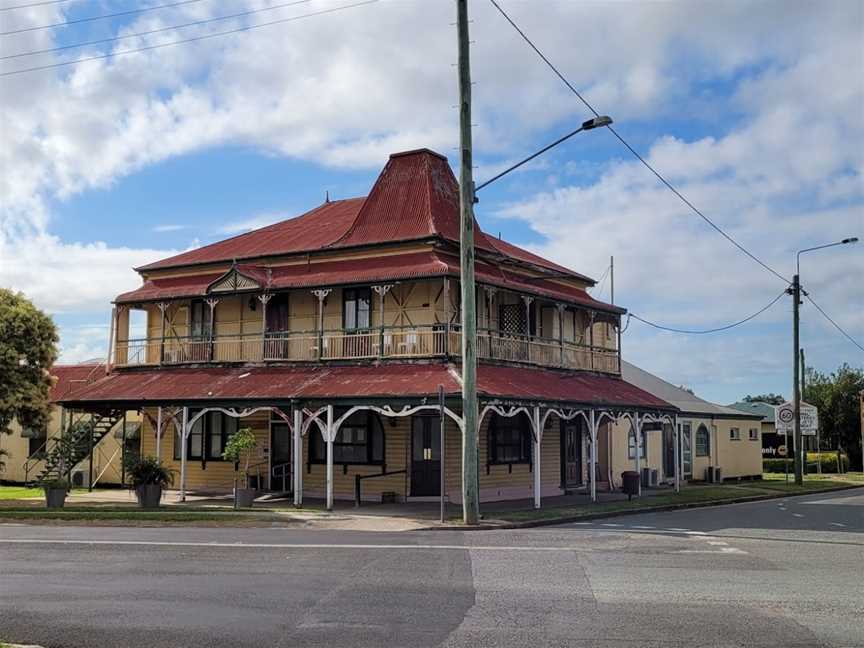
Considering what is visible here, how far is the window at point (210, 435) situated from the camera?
1192 inches

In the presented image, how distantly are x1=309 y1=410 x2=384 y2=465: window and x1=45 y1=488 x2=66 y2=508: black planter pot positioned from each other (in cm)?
705

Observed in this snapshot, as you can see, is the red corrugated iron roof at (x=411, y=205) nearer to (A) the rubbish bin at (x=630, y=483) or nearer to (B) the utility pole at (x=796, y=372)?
(A) the rubbish bin at (x=630, y=483)

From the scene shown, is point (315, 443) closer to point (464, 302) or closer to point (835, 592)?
point (464, 302)

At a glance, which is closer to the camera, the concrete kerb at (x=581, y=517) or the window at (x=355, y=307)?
the concrete kerb at (x=581, y=517)

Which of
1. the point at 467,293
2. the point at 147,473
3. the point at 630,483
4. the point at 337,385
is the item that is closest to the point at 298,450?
the point at 337,385

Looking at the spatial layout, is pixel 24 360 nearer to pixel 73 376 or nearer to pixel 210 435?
pixel 210 435

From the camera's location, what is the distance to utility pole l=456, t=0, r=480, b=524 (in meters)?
20.3

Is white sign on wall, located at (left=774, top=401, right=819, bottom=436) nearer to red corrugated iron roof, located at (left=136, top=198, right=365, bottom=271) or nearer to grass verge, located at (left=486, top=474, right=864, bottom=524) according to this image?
grass verge, located at (left=486, top=474, right=864, bottom=524)

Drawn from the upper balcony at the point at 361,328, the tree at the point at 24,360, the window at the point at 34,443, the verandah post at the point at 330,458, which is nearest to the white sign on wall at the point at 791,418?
the upper balcony at the point at 361,328

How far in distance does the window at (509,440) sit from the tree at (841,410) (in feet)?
140

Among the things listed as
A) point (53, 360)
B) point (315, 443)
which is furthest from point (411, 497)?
point (53, 360)

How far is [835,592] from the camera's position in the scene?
11516 mm

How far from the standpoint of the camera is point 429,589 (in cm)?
1146

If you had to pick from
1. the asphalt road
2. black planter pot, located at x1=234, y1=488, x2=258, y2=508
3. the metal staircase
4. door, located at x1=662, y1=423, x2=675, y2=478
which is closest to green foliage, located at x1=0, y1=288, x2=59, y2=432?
the metal staircase
